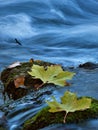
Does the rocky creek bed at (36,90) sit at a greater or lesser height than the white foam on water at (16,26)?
lesser

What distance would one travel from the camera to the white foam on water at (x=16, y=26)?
10.4 meters

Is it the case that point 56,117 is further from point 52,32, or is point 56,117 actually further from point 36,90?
point 52,32

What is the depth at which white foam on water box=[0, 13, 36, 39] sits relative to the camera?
10.4 m

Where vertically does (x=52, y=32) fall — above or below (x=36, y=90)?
above

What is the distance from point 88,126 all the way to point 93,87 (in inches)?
48.5

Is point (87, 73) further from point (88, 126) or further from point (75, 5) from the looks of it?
point (75, 5)

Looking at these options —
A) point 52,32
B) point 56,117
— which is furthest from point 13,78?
point 52,32

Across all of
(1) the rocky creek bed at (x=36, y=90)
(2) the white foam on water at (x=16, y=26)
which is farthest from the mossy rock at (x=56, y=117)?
(2) the white foam on water at (x=16, y=26)

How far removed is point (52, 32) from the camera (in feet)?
34.8

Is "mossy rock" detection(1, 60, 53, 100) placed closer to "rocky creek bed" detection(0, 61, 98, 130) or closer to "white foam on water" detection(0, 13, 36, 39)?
"rocky creek bed" detection(0, 61, 98, 130)

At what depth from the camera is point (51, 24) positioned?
37.9 feet

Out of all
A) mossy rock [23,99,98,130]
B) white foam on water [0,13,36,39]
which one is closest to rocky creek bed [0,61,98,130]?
mossy rock [23,99,98,130]

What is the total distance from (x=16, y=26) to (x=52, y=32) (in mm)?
1169

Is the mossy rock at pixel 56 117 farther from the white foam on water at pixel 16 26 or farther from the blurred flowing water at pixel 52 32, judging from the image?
the white foam on water at pixel 16 26
